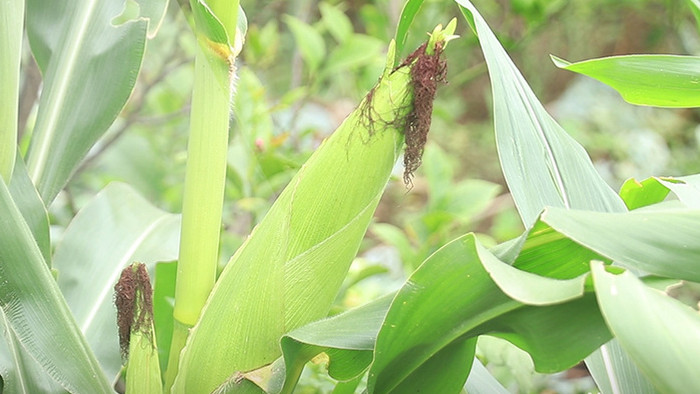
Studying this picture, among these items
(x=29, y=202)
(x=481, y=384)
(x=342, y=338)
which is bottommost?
(x=481, y=384)

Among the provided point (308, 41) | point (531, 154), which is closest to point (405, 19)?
point (531, 154)

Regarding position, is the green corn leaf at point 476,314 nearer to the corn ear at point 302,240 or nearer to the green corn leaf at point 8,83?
the corn ear at point 302,240

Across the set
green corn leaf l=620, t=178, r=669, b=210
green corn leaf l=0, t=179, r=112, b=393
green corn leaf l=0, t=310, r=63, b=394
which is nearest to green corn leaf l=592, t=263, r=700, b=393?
green corn leaf l=620, t=178, r=669, b=210

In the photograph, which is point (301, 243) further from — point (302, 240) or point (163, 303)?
point (163, 303)

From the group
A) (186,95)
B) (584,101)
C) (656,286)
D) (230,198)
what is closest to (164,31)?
(186,95)

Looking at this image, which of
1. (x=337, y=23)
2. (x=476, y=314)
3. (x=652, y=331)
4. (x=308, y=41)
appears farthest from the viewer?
(x=337, y=23)
